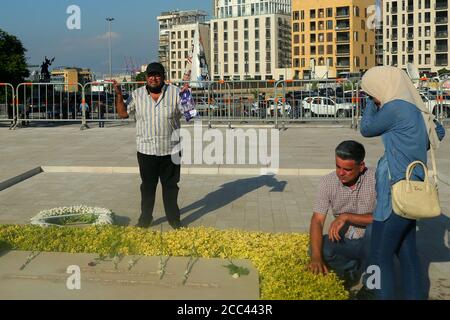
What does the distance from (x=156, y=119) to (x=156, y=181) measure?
676mm

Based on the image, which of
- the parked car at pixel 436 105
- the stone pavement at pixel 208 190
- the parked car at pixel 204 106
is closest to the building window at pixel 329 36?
the parked car at pixel 436 105

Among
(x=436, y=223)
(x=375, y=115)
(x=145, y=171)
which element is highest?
(x=375, y=115)

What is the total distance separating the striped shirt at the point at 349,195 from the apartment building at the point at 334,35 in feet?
321

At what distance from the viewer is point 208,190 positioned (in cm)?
909

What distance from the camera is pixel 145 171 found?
611cm

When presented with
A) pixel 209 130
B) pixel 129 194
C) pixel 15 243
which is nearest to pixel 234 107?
pixel 209 130

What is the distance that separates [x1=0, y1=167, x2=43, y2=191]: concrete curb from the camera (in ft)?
30.1

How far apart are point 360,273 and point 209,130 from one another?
46.1 ft

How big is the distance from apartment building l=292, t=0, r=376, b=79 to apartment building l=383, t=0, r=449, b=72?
4278 mm

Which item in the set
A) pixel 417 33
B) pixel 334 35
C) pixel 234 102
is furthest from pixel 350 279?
pixel 334 35

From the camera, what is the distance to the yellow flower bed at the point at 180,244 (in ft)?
14.1

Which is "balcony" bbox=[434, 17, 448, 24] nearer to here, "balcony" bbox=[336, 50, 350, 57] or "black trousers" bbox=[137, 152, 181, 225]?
"balcony" bbox=[336, 50, 350, 57]

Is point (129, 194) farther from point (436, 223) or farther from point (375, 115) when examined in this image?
point (375, 115)

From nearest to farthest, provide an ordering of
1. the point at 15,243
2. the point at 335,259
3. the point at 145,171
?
the point at 335,259 → the point at 15,243 → the point at 145,171
